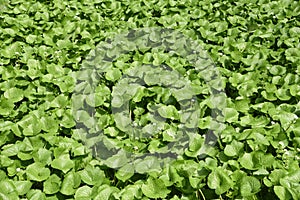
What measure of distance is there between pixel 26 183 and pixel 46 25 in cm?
191

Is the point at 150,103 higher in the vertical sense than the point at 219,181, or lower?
lower

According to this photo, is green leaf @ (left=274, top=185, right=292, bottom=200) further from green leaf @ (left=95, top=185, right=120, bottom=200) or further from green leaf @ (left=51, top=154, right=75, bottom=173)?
green leaf @ (left=51, top=154, right=75, bottom=173)

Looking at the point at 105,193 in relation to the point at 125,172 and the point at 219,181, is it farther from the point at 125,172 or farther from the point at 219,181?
the point at 219,181

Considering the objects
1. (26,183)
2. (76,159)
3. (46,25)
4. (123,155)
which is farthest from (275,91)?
(46,25)

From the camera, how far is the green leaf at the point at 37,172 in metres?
1.91

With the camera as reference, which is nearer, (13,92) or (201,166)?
(201,166)

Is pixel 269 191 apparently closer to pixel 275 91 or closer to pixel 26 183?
pixel 275 91

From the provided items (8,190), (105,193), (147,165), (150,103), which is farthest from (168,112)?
(8,190)

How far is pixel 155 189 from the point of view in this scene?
183 cm

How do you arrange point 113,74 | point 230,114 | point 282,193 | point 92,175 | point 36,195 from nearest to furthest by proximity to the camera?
point 282,193 < point 36,195 < point 92,175 < point 230,114 < point 113,74

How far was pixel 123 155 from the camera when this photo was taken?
2.05 meters

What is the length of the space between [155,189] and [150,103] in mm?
708

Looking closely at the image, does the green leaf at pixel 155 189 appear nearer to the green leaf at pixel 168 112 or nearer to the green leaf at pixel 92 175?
the green leaf at pixel 92 175

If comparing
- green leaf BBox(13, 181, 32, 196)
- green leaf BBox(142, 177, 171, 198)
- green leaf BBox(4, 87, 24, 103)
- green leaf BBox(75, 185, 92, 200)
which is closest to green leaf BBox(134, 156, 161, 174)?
green leaf BBox(142, 177, 171, 198)
